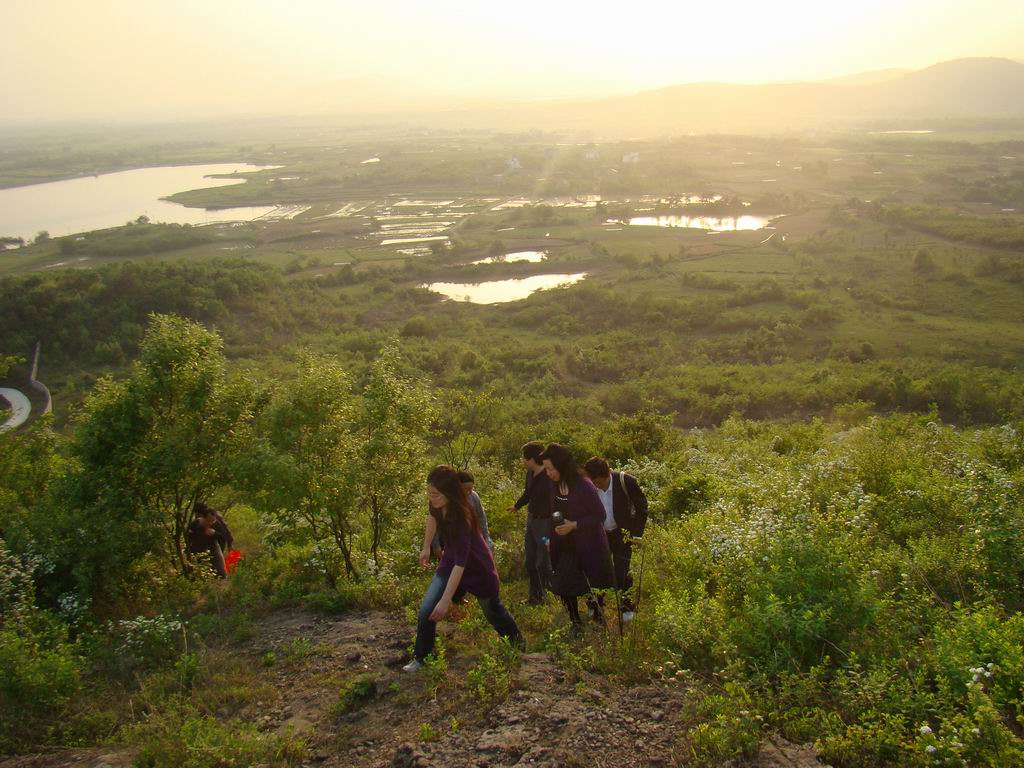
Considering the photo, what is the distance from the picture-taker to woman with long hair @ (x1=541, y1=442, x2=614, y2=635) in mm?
5410

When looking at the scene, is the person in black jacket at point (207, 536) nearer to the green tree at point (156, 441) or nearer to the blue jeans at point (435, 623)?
the green tree at point (156, 441)

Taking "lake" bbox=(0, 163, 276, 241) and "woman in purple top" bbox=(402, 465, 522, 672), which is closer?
"woman in purple top" bbox=(402, 465, 522, 672)

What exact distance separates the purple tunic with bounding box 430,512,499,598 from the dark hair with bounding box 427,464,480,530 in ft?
0.25

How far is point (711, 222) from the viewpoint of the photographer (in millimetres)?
61781

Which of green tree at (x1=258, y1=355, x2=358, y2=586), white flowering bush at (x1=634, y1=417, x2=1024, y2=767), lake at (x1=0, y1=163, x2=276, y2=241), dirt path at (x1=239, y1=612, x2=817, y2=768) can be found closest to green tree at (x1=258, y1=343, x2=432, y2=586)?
green tree at (x1=258, y1=355, x2=358, y2=586)

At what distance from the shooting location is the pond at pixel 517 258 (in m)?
Result: 48.5

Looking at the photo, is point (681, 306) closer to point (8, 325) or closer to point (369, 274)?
point (369, 274)

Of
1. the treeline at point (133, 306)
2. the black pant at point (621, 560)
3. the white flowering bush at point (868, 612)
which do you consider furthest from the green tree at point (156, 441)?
the treeline at point (133, 306)

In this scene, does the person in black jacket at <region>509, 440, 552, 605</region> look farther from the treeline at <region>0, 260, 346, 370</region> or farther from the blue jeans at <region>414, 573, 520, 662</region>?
the treeline at <region>0, 260, 346, 370</region>

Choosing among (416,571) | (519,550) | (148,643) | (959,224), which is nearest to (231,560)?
(148,643)

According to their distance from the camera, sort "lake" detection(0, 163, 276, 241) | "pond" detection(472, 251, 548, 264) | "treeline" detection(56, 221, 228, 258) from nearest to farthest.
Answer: "pond" detection(472, 251, 548, 264)
"treeline" detection(56, 221, 228, 258)
"lake" detection(0, 163, 276, 241)

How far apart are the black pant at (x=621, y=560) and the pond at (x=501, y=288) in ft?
114

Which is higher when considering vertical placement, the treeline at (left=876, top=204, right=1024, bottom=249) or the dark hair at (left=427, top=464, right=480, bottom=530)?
the dark hair at (left=427, top=464, right=480, bottom=530)

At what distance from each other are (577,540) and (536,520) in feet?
3.40
